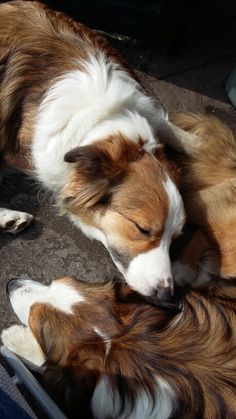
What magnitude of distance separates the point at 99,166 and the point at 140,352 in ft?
3.44

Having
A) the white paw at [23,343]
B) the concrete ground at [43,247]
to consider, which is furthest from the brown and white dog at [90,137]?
the white paw at [23,343]

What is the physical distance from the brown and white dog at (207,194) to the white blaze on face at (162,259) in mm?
330

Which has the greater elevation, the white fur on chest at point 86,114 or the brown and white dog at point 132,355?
the white fur on chest at point 86,114

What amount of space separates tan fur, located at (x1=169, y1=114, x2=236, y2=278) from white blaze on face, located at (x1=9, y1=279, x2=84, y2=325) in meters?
1.02

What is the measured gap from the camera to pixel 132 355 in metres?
2.33

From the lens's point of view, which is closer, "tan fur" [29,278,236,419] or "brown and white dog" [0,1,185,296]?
"tan fur" [29,278,236,419]

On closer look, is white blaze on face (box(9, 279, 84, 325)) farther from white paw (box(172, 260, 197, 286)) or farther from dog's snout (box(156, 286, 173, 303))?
white paw (box(172, 260, 197, 286))

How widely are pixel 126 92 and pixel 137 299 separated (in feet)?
4.21

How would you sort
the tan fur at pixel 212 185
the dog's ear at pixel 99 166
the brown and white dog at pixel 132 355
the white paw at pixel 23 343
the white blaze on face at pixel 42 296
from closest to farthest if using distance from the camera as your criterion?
the brown and white dog at pixel 132 355 → the white blaze on face at pixel 42 296 → the white paw at pixel 23 343 → the dog's ear at pixel 99 166 → the tan fur at pixel 212 185

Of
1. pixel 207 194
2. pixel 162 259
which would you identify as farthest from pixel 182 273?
pixel 207 194

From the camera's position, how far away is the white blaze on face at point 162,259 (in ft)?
9.78

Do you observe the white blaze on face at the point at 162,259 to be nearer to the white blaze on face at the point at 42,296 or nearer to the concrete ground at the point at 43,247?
the white blaze on face at the point at 42,296

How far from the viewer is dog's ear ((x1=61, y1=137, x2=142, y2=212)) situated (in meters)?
2.91

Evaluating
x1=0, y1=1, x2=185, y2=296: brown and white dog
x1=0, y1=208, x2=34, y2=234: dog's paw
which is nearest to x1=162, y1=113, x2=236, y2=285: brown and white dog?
x1=0, y1=1, x2=185, y2=296: brown and white dog
